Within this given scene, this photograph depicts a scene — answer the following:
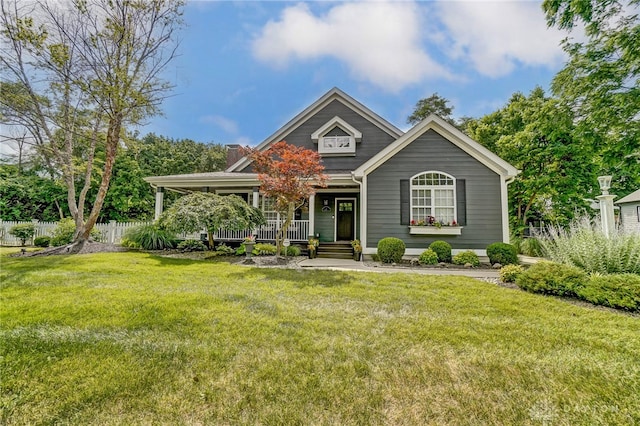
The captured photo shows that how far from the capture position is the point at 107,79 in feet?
33.3

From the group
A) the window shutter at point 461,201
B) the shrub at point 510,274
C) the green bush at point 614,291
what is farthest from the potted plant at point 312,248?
the green bush at point 614,291

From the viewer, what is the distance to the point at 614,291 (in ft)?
14.0

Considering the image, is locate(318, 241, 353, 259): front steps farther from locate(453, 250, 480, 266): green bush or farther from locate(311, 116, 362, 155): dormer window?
locate(311, 116, 362, 155): dormer window

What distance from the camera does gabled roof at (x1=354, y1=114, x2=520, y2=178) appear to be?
9148mm

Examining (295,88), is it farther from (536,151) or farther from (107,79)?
(536,151)

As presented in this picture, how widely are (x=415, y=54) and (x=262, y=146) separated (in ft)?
26.2

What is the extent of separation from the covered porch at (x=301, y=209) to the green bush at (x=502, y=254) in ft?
17.7

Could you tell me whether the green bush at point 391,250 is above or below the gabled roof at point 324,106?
below

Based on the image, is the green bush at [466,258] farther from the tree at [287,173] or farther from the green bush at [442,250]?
the tree at [287,173]

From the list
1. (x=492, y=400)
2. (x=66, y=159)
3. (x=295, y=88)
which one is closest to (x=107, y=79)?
(x=66, y=159)

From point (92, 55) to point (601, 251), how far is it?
16229 millimetres

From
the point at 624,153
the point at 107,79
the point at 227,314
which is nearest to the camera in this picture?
the point at 227,314

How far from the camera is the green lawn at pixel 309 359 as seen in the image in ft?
6.54

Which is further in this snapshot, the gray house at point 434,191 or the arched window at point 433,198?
the arched window at point 433,198
